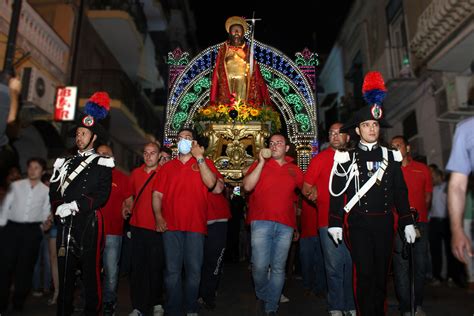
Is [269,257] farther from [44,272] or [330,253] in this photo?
[44,272]

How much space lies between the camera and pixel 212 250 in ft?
17.9

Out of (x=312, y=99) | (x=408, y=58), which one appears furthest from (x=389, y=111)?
(x=312, y=99)

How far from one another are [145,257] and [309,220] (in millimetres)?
2565

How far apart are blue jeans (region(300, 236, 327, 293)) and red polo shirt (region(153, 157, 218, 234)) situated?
2297 mm

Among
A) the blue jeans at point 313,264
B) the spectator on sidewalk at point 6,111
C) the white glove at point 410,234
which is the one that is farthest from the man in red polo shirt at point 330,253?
the spectator on sidewalk at point 6,111

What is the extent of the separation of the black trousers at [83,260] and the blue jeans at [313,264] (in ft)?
10.6

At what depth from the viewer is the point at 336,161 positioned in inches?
162

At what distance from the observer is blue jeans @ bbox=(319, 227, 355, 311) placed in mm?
4383

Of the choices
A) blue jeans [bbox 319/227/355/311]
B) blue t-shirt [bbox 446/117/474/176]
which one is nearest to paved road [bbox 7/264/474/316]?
blue jeans [bbox 319/227/355/311]

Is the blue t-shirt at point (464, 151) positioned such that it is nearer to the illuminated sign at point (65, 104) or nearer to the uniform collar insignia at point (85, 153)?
the uniform collar insignia at point (85, 153)

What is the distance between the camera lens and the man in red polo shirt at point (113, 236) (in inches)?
189

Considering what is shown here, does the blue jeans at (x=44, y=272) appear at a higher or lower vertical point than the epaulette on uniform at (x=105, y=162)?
lower

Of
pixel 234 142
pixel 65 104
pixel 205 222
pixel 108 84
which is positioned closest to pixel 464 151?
pixel 205 222

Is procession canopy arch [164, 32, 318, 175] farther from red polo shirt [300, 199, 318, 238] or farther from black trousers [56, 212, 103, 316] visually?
black trousers [56, 212, 103, 316]
